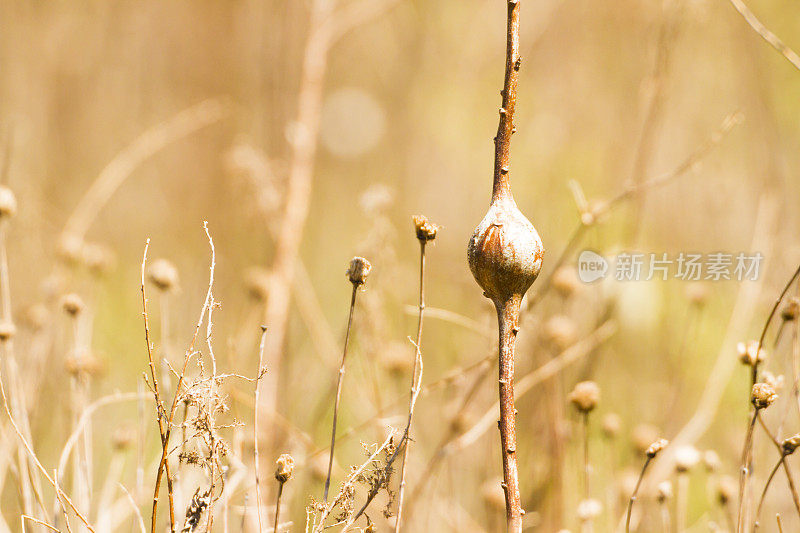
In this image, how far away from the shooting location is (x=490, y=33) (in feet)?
8.74

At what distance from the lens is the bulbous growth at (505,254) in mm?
542

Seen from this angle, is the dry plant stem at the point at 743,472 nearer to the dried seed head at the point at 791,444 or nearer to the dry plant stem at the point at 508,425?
the dried seed head at the point at 791,444

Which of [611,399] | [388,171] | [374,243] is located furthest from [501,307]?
[388,171]

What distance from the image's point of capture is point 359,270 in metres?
0.69

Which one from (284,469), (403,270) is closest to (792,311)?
(284,469)

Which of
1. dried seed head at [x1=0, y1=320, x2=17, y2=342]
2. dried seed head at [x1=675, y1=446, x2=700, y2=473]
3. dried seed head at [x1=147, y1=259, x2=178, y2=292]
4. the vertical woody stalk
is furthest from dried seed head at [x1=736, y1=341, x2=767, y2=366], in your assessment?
dried seed head at [x1=0, y1=320, x2=17, y2=342]

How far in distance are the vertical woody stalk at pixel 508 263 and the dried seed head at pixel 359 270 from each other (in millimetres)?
149

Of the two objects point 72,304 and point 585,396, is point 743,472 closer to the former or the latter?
point 585,396

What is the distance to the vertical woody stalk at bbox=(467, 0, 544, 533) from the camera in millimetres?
542

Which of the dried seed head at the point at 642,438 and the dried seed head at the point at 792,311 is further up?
the dried seed head at the point at 792,311

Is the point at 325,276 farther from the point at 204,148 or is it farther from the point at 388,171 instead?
the point at 204,148

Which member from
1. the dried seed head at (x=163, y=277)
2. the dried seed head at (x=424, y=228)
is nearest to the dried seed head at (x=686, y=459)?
the dried seed head at (x=424, y=228)

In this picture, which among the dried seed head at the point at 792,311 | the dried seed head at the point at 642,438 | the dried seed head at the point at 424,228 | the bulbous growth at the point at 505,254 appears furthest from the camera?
the dried seed head at the point at 642,438

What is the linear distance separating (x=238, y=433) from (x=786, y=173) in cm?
182
